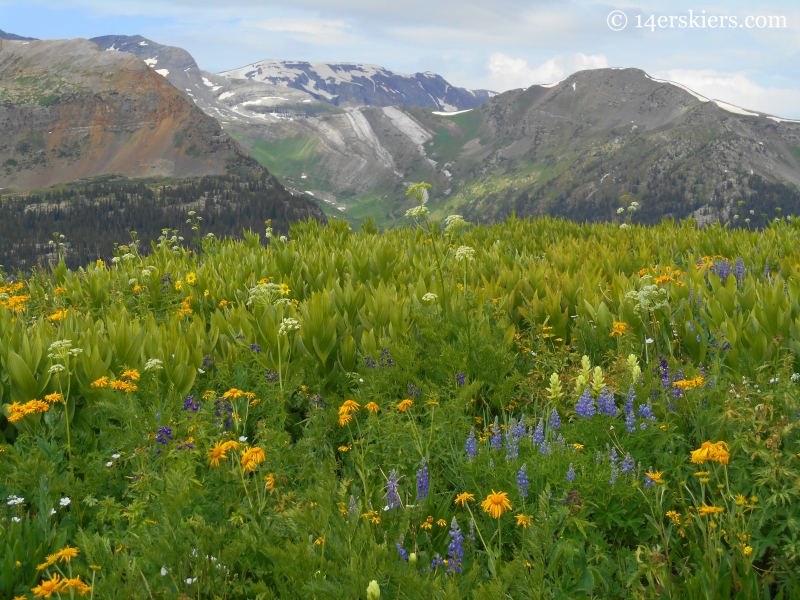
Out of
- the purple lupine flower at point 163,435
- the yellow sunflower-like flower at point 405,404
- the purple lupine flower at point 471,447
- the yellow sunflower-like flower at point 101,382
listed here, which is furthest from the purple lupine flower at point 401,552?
the yellow sunflower-like flower at point 101,382

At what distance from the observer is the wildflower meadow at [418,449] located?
2520mm

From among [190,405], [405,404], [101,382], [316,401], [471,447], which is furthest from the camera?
[316,401]

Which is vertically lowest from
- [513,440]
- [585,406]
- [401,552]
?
[401,552]

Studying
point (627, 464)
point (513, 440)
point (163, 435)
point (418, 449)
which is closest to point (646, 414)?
point (627, 464)

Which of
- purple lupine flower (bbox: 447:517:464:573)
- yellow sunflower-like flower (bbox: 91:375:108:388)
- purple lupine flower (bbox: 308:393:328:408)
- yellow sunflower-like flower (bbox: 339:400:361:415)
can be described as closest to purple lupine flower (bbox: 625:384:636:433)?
purple lupine flower (bbox: 447:517:464:573)

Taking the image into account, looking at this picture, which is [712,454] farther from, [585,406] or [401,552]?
[401,552]

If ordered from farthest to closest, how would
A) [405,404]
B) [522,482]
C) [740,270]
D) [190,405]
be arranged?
[740,270] < [190,405] < [405,404] < [522,482]

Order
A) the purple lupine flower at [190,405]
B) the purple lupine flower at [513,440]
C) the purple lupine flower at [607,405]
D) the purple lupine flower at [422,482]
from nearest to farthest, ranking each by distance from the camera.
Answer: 1. the purple lupine flower at [422,482]
2. the purple lupine flower at [513,440]
3. the purple lupine flower at [607,405]
4. the purple lupine flower at [190,405]

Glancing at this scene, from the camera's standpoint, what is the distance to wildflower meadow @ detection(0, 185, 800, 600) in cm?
252

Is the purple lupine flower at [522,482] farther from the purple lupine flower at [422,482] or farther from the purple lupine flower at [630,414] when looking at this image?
the purple lupine flower at [630,414]

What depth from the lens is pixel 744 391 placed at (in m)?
3.33

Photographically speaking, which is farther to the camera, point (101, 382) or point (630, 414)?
point (101, 382)

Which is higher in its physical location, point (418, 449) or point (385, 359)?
point (385, 359)

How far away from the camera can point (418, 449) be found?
3.36 meters
